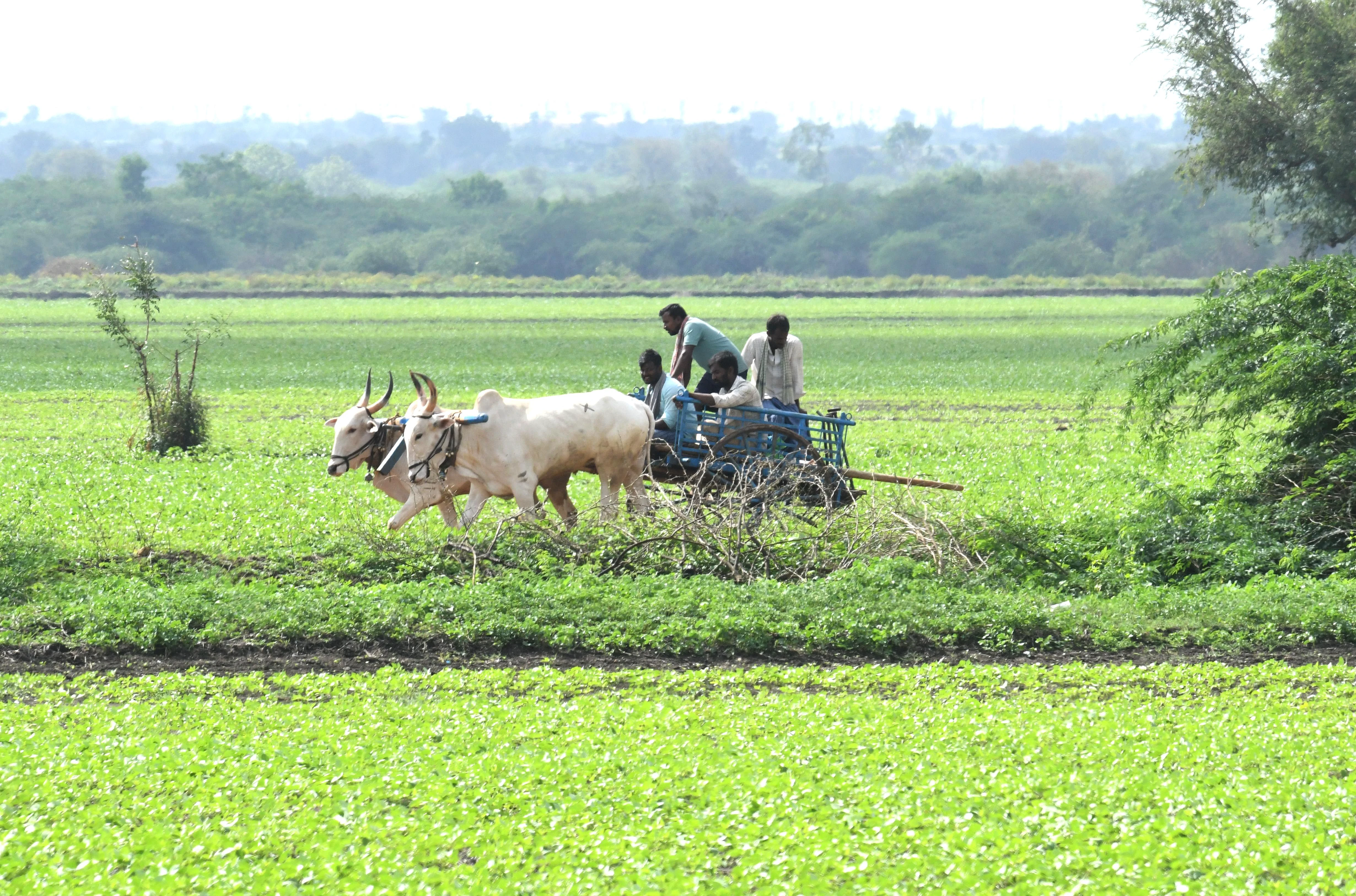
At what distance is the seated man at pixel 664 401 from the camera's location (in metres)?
13.4

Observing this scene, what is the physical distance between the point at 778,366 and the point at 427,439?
3526 mm

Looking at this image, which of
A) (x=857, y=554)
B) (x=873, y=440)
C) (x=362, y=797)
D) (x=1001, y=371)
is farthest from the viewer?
(x=1001, y=371)

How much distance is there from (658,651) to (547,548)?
8.04 ft

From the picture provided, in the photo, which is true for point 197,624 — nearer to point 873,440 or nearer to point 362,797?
point 362,797

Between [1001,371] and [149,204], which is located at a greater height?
[149,204]

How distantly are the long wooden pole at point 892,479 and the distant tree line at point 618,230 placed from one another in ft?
280

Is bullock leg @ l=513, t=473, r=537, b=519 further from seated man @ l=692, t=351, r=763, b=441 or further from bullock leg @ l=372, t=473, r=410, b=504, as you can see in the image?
seated man @ l=692, t=351, r=763, b=441

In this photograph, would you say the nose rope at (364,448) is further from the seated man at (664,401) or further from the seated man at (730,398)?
the seated man at (730,398)

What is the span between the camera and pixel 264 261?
102 metres

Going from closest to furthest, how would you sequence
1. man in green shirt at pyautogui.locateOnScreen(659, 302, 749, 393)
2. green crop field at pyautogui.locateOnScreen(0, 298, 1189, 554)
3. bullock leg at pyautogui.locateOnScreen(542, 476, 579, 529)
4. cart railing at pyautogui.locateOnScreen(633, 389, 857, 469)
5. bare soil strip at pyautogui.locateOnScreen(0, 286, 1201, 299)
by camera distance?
cart railing at pyautogui.locateOnScreen(633, 389, 857, 469), bullock leg at pyautogui.locateOnScreen(542, 476, 579, 529), man in green shirt at pyautogui.locateOnScreen(659, 302, 749, 393), green crop field at pyautogui.locateOnScreen(0, 298, 1189, 554), bare soil strip at pyautogui.locateOnScreen(0, 286, 1201, 299)

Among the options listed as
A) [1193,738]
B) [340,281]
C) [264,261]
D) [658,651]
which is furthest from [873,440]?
[264,261]

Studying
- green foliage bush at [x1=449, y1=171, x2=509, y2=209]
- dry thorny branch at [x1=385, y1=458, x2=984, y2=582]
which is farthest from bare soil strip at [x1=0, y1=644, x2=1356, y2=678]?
green foliage bush at [x1=449, y1=171, x2=509, y2=209]

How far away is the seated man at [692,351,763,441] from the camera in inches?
505

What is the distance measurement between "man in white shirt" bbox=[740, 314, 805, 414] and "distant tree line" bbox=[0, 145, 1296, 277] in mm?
84629
